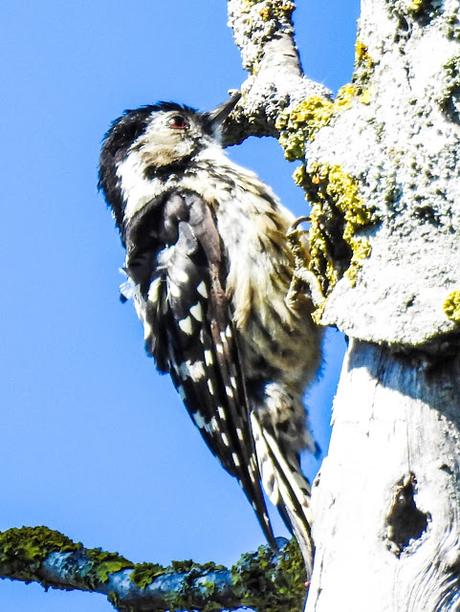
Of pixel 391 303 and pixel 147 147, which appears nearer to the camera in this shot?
pixel 391 303

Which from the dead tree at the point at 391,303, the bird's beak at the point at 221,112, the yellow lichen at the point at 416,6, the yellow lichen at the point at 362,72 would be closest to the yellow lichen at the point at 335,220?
the dead tree at the point at 391,303

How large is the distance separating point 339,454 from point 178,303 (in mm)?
2072

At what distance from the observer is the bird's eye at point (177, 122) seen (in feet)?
17.2

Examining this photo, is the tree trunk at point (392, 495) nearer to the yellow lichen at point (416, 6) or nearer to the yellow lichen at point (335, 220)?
the yellow lichen at point (335, 220)

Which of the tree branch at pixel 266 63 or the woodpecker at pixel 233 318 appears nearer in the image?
the tree branch at pixel 266 63

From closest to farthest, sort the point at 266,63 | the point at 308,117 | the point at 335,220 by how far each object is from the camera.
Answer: the point at 335,220 < the point at 308,117 < the point at 266,63

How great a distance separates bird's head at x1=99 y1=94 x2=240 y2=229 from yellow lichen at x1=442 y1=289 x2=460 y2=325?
2386 millimetres

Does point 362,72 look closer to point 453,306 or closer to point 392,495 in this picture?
point 453,306

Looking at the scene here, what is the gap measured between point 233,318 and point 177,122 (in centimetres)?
128

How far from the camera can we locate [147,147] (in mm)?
5156

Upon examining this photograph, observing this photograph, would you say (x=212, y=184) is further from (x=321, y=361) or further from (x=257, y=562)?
(x=257, y=562)

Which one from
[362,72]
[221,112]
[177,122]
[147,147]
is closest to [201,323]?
[221,112]

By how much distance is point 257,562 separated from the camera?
145 inches

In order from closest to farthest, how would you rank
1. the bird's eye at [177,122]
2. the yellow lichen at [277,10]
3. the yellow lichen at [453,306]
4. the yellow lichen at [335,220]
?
the yellow lichen at [453,306]
the yellow lichen at [335,220]
the yellow lichen at [277,10]
the bird's eye at [177,122]
